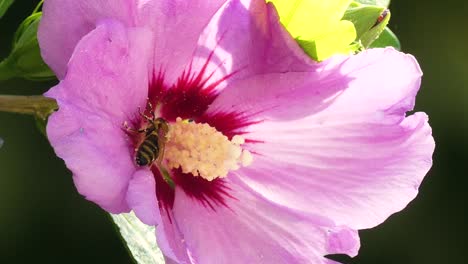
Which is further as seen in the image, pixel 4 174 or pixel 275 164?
pixel 4 174

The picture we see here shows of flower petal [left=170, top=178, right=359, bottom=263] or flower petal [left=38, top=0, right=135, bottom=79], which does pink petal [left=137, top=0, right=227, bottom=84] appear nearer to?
flower petal [left=38, top=0, right=135, bottom=79]

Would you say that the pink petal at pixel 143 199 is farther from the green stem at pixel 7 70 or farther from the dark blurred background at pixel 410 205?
the dark blurred background at pixel 410 205

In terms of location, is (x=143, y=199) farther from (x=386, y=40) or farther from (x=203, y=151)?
(x=386, y=40)

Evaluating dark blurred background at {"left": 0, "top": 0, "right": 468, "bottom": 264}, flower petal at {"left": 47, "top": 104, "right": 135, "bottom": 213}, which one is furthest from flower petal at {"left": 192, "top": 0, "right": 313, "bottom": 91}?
dark blurred background at {"left": 0, "top": 0, "right": 468, "bottom": 264}

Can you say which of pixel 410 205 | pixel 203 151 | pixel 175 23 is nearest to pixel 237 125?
pixel 203 151

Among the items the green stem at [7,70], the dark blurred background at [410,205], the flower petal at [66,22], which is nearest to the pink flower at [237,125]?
the flower petal at [66,22]

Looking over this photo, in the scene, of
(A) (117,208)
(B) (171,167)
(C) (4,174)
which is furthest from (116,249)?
(A) (117,208)

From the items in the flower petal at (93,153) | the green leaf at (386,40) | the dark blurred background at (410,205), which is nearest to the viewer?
the flower petal at (93,153)

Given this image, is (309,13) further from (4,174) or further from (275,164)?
(4,174)
